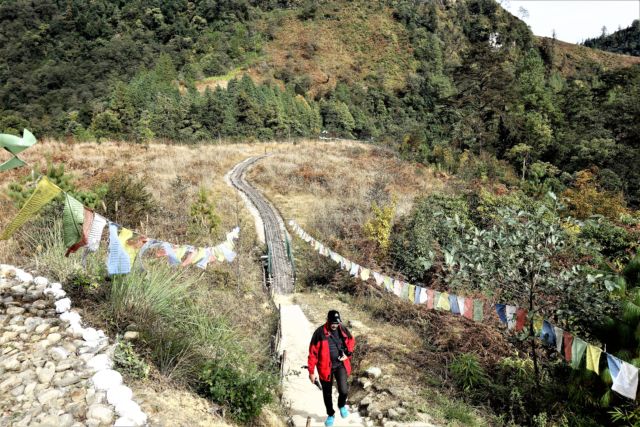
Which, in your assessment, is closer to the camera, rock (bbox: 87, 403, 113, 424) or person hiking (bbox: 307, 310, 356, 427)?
rock (bbox: 87, 403, 113, 424)

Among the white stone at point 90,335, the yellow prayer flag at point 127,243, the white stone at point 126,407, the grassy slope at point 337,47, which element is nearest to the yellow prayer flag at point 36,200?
the yellow prayer flag at point 127,243

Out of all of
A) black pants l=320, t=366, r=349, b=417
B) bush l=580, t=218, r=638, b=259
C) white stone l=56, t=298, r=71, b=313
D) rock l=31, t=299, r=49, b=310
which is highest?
white stone l=56, t=298, r=71, b=313

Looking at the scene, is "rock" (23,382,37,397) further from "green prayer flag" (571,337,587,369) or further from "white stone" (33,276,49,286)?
"green prayer flag" (571,337,587,369)

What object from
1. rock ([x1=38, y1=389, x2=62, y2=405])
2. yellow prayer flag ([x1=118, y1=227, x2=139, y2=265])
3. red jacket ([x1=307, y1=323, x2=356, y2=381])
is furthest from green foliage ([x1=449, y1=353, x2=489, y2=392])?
rock ([x1=38, y1=389, x2=62, y2=405])

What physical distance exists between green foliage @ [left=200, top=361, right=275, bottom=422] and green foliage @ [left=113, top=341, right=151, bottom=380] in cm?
60

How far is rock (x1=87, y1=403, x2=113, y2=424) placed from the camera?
3094 mm

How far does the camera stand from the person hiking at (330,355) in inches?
202

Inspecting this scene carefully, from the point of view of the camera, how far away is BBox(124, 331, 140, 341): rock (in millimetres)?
4094

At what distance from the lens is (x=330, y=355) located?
5.17m

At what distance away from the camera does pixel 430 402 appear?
5.95 meters

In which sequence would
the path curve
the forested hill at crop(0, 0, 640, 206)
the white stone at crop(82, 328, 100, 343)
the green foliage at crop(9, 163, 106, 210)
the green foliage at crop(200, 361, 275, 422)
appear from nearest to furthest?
the white stone at crop(82, 328, 100, 343)
the green foliage at crop(200, 361, 275, 422)
the green foliage at crop(9, 163, 106, 210)
the path curve
the forested hill at crop(0, 0, 640, 206)

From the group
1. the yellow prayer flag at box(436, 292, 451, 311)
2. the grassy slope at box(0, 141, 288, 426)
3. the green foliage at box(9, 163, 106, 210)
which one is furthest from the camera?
the green foliage at box(9, 163, 106, 210)

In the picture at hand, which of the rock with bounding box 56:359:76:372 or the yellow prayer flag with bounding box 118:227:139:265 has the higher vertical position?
the yellow prayer flag with bounding box 118:227:139:265

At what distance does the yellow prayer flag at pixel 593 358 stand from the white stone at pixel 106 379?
185 inches
